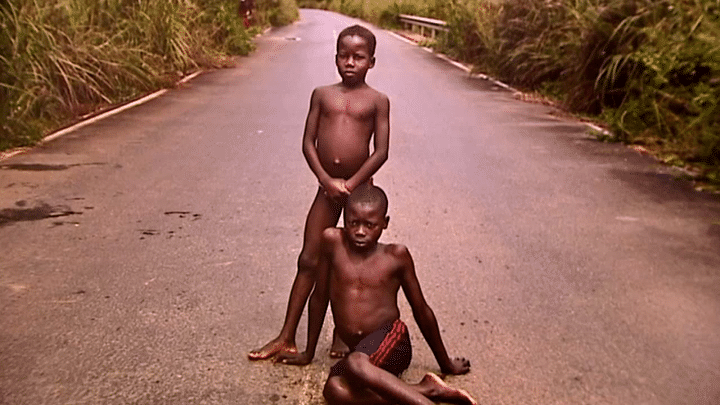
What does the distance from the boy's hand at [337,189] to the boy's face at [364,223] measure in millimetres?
266

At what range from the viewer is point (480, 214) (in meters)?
7.92

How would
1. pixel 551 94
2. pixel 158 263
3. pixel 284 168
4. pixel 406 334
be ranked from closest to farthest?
pixel 406 334
pixel 158 263
pixel 284 168
pixel 551 94

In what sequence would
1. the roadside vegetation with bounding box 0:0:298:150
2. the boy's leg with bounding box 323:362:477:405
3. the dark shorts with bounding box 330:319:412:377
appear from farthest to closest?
the roadside vegetation with bounding box 0:0:298:150 < the dark shorts with bounding box 330:319:412:377 < the boy's leg with bounding box 323:362:477:405

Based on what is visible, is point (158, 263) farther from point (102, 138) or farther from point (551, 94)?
point (551, 94)

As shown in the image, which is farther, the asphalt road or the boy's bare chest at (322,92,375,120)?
the asphalt road

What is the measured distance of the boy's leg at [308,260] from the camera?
4.26m

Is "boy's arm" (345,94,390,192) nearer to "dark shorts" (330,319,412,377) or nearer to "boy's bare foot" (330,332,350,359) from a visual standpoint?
"dark shorts" (330,319,412,377)

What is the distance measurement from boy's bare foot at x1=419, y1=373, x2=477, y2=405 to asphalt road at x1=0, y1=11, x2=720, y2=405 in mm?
314

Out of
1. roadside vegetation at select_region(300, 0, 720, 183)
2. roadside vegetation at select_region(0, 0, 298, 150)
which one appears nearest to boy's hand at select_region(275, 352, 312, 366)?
roadside vegetation at select_region(300, 0, 720, 183)

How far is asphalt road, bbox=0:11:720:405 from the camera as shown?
4.29 m

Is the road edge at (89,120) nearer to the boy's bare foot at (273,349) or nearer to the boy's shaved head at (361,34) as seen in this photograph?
the boy's bare foot at (273,349)

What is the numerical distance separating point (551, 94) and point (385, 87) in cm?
327

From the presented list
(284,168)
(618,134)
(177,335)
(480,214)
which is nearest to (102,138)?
(284,168)

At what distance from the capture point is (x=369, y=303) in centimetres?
388
